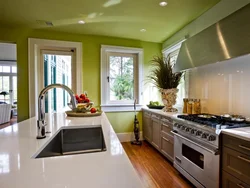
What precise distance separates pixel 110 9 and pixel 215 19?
5.17 feet

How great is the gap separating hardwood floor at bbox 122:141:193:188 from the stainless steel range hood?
163 centimetres

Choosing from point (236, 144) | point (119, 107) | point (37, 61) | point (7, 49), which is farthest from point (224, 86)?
point (7, 49)

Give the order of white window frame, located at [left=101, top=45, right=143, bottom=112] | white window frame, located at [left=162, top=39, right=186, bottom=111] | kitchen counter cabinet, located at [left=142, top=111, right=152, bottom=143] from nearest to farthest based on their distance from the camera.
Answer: white window frame, located at [left=162, top=39, right=186, bottom=111] → kitchen counter cabinet, located at [left=142, top=111, right=152, bottom=143] → white window frame, located at [left=101, top=45, right=143, bottom=112]

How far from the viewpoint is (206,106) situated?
2562 mm

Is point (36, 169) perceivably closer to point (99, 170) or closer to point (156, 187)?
point (99, 170)

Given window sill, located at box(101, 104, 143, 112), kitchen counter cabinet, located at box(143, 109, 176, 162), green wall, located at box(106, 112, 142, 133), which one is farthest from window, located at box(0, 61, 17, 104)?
kitchen counter cabinet, located at box(143, 109, 176, 162)

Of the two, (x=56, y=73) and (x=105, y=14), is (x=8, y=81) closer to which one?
(x=56, y=73)

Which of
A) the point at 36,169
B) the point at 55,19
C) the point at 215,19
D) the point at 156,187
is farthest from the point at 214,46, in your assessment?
the point at 55,19

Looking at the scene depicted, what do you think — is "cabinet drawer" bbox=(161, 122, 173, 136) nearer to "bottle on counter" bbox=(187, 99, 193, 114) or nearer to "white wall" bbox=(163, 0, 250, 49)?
"bottle on counter" bbox=(187, 99, 193, 114)

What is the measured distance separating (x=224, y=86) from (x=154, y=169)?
63.9 inches

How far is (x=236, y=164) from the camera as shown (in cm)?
143

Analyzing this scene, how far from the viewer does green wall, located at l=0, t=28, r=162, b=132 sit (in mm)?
3115

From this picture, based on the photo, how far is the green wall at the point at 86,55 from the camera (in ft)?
10.2

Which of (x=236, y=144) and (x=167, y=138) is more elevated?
(x=236, y=144)
